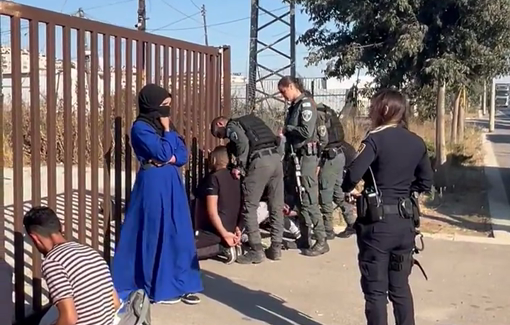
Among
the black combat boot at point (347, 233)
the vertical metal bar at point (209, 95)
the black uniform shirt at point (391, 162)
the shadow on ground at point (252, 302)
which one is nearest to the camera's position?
the black uniform shirt at point (391, 162)

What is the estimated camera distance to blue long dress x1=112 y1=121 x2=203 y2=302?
5.64 meters

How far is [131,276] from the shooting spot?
5.73 meters

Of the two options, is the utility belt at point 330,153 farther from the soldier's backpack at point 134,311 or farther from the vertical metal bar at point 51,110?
the soldier's backpack at point 134,311

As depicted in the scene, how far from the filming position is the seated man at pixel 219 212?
7.11 meters

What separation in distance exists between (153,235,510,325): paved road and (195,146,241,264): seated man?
164 millimetres

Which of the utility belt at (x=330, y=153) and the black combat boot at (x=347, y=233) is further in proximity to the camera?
the black combat boot at (x=347, y=233)

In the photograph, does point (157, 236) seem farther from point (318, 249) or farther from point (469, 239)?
point (469, 239)

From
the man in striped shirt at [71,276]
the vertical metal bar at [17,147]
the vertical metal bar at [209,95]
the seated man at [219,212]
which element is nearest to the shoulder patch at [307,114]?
the seated man at [219,212]

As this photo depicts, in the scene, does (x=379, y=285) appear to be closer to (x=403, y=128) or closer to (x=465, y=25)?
(x=403, y=128)

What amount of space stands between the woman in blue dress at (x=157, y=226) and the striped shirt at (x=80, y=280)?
1750 millimetres

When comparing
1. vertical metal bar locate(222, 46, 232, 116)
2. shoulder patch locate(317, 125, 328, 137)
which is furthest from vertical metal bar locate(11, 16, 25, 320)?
vertical metal bar locate(222, 46, 232, 116)

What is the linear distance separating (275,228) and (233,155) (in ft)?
2.69

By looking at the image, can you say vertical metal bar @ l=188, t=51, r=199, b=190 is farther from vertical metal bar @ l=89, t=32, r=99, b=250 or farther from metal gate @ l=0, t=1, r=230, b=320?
vertical metal bar @ l=89, t=32, r=99, b=250

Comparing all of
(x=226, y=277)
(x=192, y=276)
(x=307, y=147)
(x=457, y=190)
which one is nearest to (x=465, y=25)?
(x=457, y=190)
